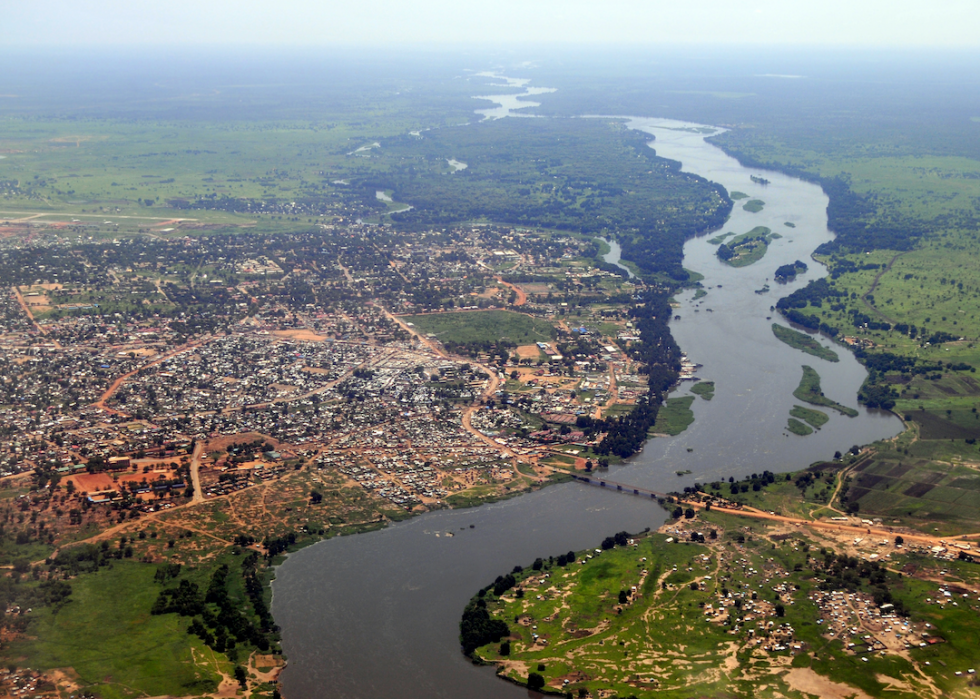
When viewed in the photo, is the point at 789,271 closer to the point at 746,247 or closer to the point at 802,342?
the point at 746,247

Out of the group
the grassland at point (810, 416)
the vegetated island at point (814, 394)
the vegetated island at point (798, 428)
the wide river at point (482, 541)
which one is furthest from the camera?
the vegetated island at point (814, 394)

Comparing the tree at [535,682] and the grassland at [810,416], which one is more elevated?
the grassland at [810,416]

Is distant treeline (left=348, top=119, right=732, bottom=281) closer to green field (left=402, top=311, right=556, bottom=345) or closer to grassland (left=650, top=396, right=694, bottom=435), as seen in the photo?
green field (left=402, top=311, right=556, bottom=345)

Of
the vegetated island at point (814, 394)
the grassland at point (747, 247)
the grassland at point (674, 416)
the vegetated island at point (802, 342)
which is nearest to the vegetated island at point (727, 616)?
the grassland at point (674, 416)

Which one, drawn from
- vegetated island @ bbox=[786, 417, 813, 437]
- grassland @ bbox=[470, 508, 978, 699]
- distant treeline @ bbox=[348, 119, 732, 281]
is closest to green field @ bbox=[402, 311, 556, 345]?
vegetated island @ bbox=[786, 417, 813, 437]

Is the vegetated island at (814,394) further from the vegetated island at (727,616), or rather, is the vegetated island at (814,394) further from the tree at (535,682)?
the tree at (535,682)

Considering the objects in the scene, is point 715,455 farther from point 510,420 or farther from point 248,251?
point 248,251
